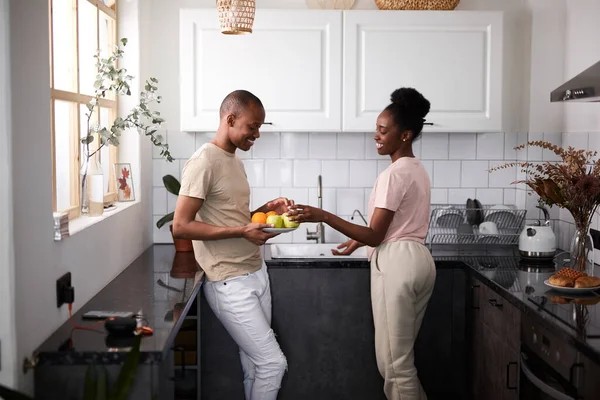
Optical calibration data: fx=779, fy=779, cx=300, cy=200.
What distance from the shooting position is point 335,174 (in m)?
4.34

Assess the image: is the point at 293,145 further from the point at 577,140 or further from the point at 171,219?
the point at 577,140

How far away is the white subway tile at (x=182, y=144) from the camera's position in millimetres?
4270

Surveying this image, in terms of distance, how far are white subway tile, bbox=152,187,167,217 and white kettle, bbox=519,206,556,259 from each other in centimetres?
191

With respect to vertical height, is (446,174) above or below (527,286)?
above

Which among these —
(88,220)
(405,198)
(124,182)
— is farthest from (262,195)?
(88,220)

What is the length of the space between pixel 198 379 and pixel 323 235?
3.31 feet

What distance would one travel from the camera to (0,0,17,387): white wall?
199 centimetres

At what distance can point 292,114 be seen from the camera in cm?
389

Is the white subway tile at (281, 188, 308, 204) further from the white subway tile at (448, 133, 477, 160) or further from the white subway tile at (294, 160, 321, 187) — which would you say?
the white subway tile at (448, 133, 477, 160)

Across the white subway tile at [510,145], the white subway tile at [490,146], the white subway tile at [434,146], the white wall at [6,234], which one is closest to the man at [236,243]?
the white wall at [6,234]

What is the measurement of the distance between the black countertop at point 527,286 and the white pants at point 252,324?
0.52m

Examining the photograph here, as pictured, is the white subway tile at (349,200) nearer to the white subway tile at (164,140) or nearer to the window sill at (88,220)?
the white subway tile at (164,140)

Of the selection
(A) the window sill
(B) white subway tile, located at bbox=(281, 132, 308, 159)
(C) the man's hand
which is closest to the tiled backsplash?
(B) white subway tile, located at bbox=(281, 132, 308, 159)

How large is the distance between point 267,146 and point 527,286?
1747mm
